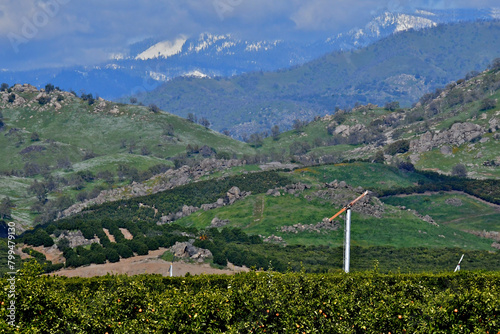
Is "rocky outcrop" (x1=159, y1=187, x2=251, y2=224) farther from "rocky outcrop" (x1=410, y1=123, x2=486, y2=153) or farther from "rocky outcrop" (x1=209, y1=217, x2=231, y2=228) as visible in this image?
"rocky outcrop" (x1=410, y1=123, x2=486, y2=153)

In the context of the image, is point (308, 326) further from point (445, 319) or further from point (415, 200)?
point (415, 200)

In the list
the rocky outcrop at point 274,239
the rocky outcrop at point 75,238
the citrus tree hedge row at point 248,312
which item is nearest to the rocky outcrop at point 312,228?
the rocky outcrop at point 274,239

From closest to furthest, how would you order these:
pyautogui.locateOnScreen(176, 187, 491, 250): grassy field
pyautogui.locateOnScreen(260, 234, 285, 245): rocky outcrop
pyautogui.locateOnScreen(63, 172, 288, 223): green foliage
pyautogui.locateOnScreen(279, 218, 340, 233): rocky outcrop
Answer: pyautogui.locateOnScreen(260, 234, 285, 245): rocky outcrop
pyautogui.locateOnScreen(176, 187, 491, 250): grassy field
pyautogui.locateOnScreen(279, 218, 340, 233): rocky outcrop
pyautogui.locateOnScreen(63, 172, 288, 223): green foliage

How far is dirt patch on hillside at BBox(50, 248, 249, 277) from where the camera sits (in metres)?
66.1

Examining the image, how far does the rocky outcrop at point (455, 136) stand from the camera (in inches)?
7510

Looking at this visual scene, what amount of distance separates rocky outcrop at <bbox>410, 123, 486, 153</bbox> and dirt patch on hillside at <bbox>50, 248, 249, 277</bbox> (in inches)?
5728

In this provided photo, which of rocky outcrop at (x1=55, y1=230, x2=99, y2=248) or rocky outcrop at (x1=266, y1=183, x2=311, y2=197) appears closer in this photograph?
rocky outcrop at (x1=55, y1=230, x2=99, y2=248)

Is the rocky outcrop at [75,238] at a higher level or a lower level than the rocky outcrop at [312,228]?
higher

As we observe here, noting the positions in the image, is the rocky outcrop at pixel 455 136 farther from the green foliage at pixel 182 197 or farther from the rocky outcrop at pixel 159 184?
the green foliage at pixel 182 197

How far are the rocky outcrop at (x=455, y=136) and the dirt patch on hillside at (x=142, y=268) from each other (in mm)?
145499

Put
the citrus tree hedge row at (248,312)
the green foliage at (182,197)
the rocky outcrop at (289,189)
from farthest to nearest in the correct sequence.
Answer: the green foliage at (182,197)
the rocky outcrop at (289,189)
the citrus tree hedge row at (248,312)

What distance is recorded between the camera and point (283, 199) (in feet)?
389

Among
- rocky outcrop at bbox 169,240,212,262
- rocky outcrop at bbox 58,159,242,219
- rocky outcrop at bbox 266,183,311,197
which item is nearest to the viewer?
rocky outcrop at bbox 169,240,212,262

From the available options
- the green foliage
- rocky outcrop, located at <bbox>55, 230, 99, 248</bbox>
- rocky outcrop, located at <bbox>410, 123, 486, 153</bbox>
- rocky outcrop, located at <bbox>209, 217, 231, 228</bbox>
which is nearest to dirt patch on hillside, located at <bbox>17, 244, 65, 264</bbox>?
rocky outcrop, located at <bbox>55, 230, 99, 248</bbox>
